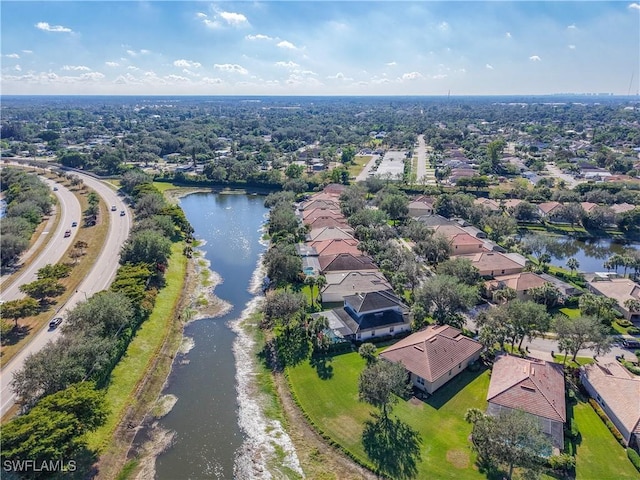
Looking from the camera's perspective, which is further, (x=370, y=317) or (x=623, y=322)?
(x=623, y=322)

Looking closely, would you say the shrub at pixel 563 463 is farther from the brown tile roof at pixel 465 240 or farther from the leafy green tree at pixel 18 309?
the leafy green tree at pixel 18 309

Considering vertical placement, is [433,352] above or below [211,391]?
above

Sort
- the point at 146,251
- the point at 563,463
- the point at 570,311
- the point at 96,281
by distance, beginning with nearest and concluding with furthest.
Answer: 1. the point at 563,463
2. the point at 570,311
3. the point at 96,281
4. the point at 146,251

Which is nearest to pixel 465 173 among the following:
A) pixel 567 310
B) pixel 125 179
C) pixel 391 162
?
pixel 391 162

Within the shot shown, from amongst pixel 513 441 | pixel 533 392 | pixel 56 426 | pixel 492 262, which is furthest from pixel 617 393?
pixel 56 426

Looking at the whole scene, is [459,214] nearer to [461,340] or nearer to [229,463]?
[461,340]

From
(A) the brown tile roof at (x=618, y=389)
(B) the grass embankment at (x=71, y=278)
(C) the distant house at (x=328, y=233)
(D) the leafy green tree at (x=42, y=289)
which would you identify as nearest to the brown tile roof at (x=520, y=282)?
(A) the brown tile roof at (x=618, y=389)

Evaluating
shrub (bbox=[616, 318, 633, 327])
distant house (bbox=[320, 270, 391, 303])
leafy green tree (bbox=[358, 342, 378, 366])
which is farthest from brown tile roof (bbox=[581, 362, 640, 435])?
distant house (bbox=[320, 270, 391, 303])

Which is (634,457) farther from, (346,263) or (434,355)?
(346,263)
